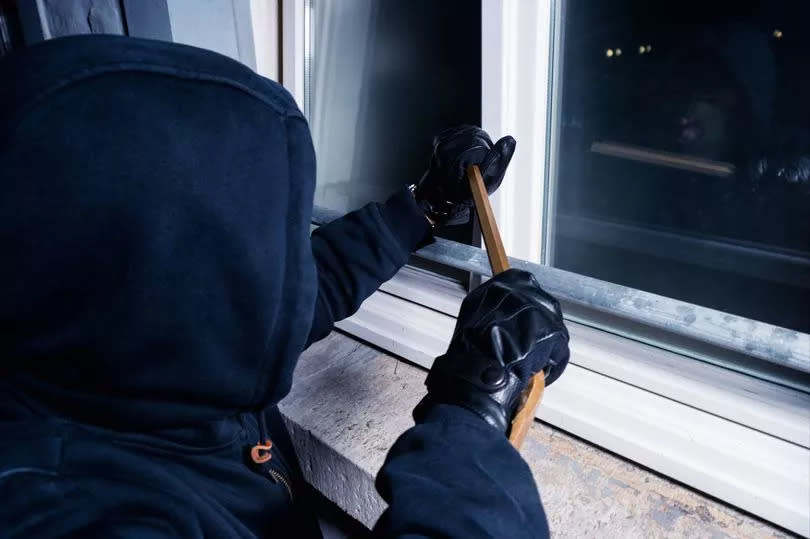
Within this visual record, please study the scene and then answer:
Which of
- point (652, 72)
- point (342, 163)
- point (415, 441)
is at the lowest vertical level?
point (415, 441)

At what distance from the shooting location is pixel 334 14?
140cm

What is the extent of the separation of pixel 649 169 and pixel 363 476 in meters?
1.75

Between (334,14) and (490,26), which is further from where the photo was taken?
(334,14)

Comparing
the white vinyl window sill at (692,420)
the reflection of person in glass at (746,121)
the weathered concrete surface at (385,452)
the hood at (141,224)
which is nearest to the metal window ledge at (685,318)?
the white vinyl window sill at (692,420)

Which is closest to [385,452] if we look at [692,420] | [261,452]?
[261,452]

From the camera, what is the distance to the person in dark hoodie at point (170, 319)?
0.48 meters

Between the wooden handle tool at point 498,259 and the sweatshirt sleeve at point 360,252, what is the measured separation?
116 millimetres

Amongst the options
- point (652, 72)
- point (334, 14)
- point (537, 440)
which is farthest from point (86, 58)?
point (652, 72)

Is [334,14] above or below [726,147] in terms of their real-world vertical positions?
above

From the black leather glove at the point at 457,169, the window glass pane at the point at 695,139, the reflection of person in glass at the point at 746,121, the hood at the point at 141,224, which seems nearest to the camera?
the hood at the point at 141,224

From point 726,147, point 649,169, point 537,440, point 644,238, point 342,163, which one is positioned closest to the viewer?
point 537,440

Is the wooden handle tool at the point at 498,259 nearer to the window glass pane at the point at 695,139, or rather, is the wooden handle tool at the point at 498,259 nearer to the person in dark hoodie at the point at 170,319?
the person in dark hoodie at the point at 170,319

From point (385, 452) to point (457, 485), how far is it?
1.24 feet

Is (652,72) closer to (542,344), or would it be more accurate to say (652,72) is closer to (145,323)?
(542,344)
